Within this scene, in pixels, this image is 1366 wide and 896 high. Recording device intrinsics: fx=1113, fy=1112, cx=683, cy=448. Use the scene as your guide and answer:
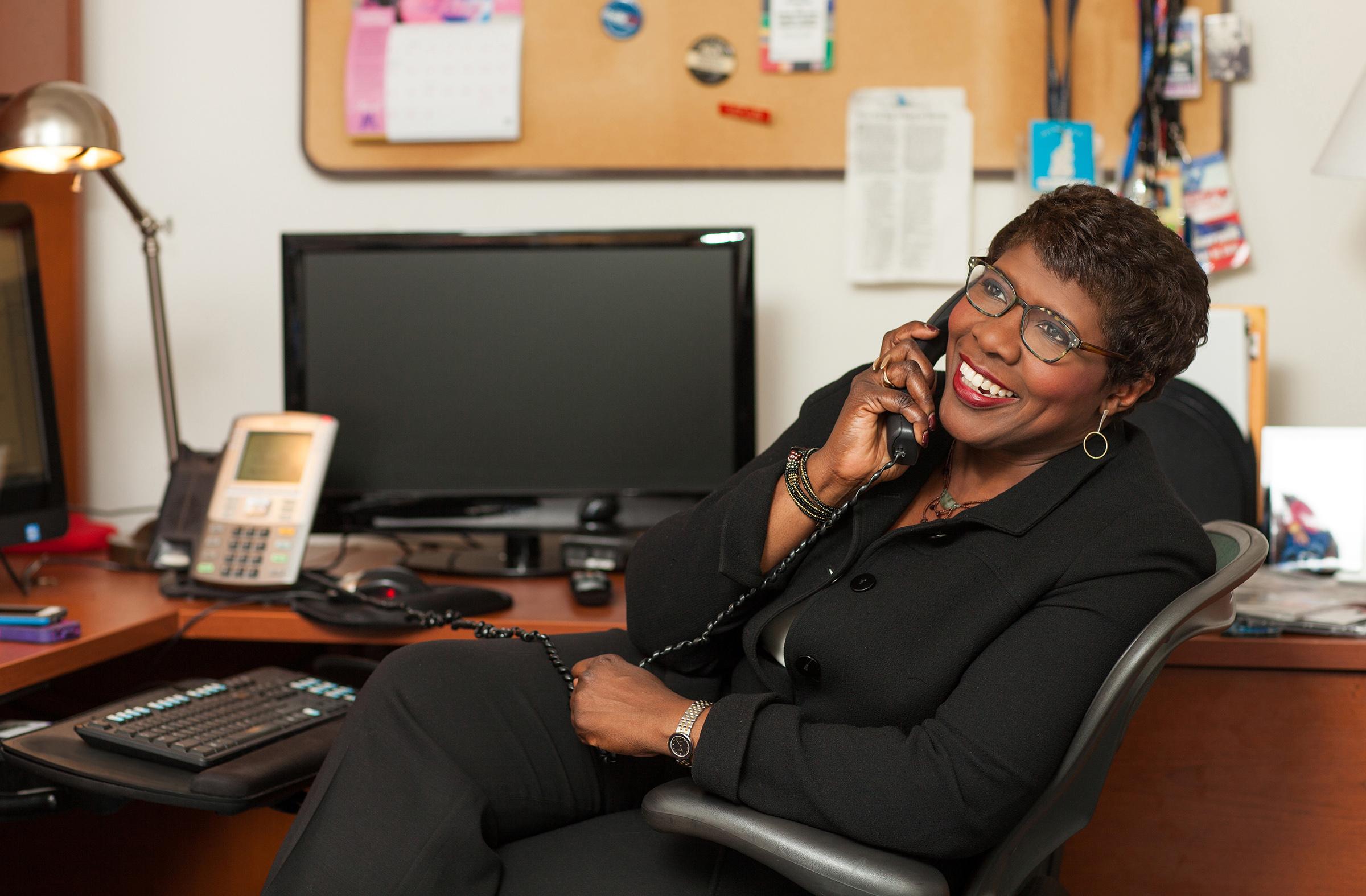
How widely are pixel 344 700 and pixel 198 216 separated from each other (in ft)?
3.62

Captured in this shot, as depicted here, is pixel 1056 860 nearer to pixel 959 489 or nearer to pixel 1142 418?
pixel 959 489

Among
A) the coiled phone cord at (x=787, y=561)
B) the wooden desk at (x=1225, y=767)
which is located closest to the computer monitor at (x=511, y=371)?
the wooden desk at (x=1225, y=767)

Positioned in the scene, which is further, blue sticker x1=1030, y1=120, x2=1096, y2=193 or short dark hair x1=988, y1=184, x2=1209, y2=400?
blue sticker x1=1030, y1=120, x2=1096, y2=193

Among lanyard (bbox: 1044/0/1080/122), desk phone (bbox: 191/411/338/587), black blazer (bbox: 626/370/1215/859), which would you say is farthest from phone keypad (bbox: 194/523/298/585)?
lanyard (bbox: 1044/0/1080/122)

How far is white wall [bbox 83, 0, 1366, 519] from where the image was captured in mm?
1881

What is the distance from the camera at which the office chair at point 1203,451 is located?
65.3 inches

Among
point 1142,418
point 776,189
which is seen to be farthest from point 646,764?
point 776,189

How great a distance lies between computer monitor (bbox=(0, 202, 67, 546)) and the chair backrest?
1.36m

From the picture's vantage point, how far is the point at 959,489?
1.22m

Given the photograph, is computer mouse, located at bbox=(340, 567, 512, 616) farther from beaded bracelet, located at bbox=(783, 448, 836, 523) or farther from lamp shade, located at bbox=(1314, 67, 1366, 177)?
lamp shade, located at bbox=(1314, 67, 1366, 177)

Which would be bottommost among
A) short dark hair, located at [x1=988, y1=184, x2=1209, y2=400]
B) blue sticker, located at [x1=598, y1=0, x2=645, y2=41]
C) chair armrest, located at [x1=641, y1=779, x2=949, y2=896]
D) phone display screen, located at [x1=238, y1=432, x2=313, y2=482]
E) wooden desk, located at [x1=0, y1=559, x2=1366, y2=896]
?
wooden desk, located at [x1=0, y1=559, x2=1366, y2=896]

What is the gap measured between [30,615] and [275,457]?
16.5 inches

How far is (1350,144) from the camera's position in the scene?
162 centimetres

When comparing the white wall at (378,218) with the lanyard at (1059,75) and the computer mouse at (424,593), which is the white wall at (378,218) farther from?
the computer mouse at (424,593)
